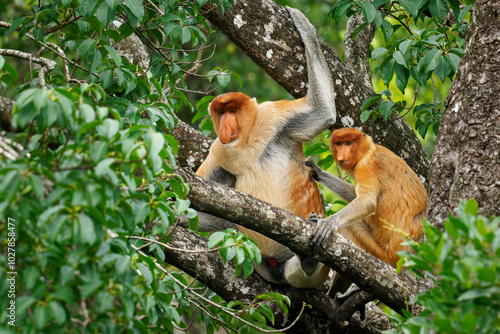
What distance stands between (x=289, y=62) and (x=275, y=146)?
0.63 metres

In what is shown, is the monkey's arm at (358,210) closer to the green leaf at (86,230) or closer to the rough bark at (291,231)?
the rough bark at (291,231)

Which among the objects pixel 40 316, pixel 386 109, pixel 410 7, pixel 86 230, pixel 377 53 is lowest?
pixel 40 316

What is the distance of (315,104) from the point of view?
12.2 feet

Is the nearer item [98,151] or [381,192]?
[98,151]

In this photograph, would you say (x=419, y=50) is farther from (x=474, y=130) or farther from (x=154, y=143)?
(x=154, y=143)

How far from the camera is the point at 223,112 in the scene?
3.79 meters

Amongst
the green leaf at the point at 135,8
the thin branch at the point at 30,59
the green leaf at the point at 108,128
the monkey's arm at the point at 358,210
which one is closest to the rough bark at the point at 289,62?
the monkey's arm at the point at 358,210

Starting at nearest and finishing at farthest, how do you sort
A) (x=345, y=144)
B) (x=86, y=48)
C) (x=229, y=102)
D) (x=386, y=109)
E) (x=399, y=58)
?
(x=86, y=48), (x=399, y=58), (x=386, y=109), (x=229, y=102), (x=345, y=144)

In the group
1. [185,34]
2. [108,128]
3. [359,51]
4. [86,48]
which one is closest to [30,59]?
[86,48]

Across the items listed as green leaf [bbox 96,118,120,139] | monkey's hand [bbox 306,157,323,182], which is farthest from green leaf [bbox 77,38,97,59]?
monkey's hand [bbox 306,157,323,182]

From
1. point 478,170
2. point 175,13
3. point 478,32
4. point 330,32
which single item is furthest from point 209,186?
point 330,32

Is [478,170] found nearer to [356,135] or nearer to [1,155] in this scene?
[356,135]

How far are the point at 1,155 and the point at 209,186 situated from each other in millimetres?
1341

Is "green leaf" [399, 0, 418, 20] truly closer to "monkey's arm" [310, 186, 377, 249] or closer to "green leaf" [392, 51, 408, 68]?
"green leaf" [392, 51, 408, 68]
